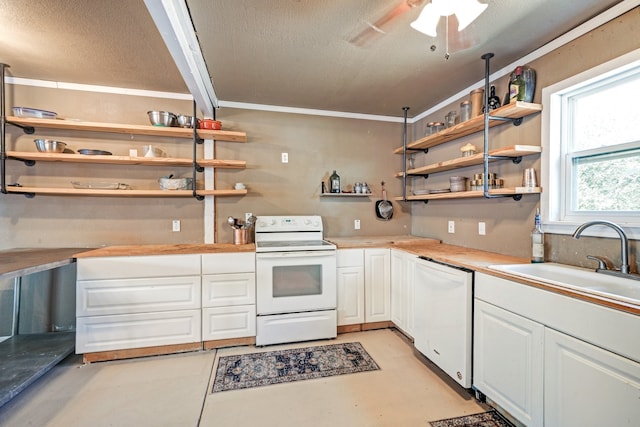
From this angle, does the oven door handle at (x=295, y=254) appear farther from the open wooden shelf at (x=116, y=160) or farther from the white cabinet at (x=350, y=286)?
the open wooden shelf at (x=116, y=160)

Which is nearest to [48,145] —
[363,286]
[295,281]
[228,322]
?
[228,322]

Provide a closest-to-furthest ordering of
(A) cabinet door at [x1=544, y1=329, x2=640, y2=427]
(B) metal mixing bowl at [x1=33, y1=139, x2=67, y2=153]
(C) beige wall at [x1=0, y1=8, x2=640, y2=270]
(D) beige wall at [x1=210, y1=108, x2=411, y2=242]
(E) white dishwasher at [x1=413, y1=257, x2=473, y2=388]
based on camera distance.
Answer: (A) cabinet door at [x1=544, y1=329, x2=640, y2=427]
(E) white dishwasher at [x1=413, y1=257, x2=473, y2=388]
(C) beige wall at [x1=0, y1=8, x2=640, y2=270]
(B) metal mixing bowl at [x1=33, y1=139, x2=67, y2=153]
(D) beige wall at [x1=210, y1=108, x2=411, y2=242]

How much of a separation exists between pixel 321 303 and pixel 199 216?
4.86 ft

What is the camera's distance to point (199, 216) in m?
2.86

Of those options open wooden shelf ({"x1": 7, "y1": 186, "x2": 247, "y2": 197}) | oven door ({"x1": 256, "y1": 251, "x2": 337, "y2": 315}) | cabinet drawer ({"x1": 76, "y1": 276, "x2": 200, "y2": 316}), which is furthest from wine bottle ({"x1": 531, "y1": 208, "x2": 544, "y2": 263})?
cabinet drawer ({"x1": 76, "y1": 276, "x2": 200, "y2": 316})

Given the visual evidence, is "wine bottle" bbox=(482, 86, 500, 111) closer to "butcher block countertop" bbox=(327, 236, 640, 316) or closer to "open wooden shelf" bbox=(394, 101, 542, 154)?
"open wooden shelf" bbox=(394, 101, 542, 154)

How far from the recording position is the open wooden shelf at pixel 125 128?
7.71 feet

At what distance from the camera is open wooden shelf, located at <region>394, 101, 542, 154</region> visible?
6.19 ft

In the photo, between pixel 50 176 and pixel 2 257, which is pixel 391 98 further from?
pixel 2 257

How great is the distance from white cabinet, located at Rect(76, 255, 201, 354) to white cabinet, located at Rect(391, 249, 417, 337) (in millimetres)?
1723

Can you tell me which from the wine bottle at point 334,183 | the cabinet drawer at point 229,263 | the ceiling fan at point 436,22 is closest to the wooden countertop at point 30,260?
the cabinet drawer at point 229,263

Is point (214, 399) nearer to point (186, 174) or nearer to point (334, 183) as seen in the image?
point (186, 174)

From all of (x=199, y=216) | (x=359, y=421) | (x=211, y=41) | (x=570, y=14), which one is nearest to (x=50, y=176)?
(x=199, y=216)

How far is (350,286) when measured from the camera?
264 centimetres
